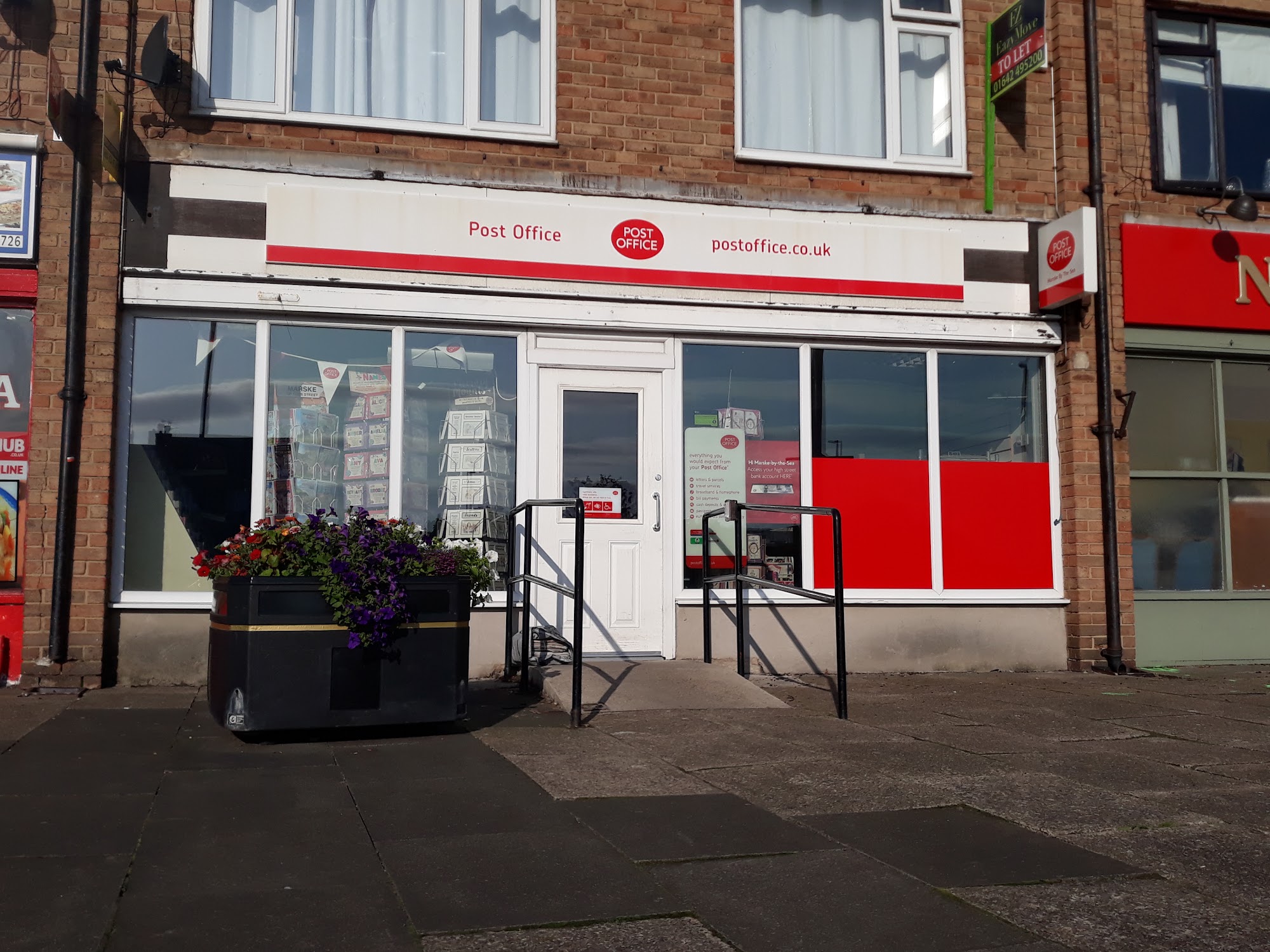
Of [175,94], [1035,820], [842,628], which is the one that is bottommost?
[1035,820]

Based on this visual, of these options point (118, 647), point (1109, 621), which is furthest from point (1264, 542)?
point (118, 647)

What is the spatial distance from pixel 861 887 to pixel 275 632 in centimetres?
349

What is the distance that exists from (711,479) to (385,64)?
412 centimetres

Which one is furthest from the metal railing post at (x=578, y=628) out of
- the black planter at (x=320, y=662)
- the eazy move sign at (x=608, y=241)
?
the eazy move sign at (x=608, y=241)

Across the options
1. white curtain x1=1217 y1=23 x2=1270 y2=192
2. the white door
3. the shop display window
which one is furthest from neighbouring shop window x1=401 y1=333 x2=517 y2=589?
white curtain x1=1217 y1=23 x2=1270 y2=192

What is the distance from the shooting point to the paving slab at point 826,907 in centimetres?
321

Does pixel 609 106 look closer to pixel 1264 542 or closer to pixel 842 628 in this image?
pixel 842 628

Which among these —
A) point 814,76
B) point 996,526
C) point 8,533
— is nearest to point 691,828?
point 8,533

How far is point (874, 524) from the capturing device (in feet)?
31.4

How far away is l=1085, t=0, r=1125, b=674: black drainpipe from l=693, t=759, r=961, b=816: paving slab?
5021 millimetres

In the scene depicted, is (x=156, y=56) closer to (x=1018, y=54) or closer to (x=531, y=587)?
(x=531, y=587)

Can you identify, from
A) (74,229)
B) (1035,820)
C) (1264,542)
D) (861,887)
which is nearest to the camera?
(861,887)

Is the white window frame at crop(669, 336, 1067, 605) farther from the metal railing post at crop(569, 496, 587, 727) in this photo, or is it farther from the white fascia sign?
the metal railing post at crop(569, 496, 587, 727)

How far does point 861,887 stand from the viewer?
3672mm
